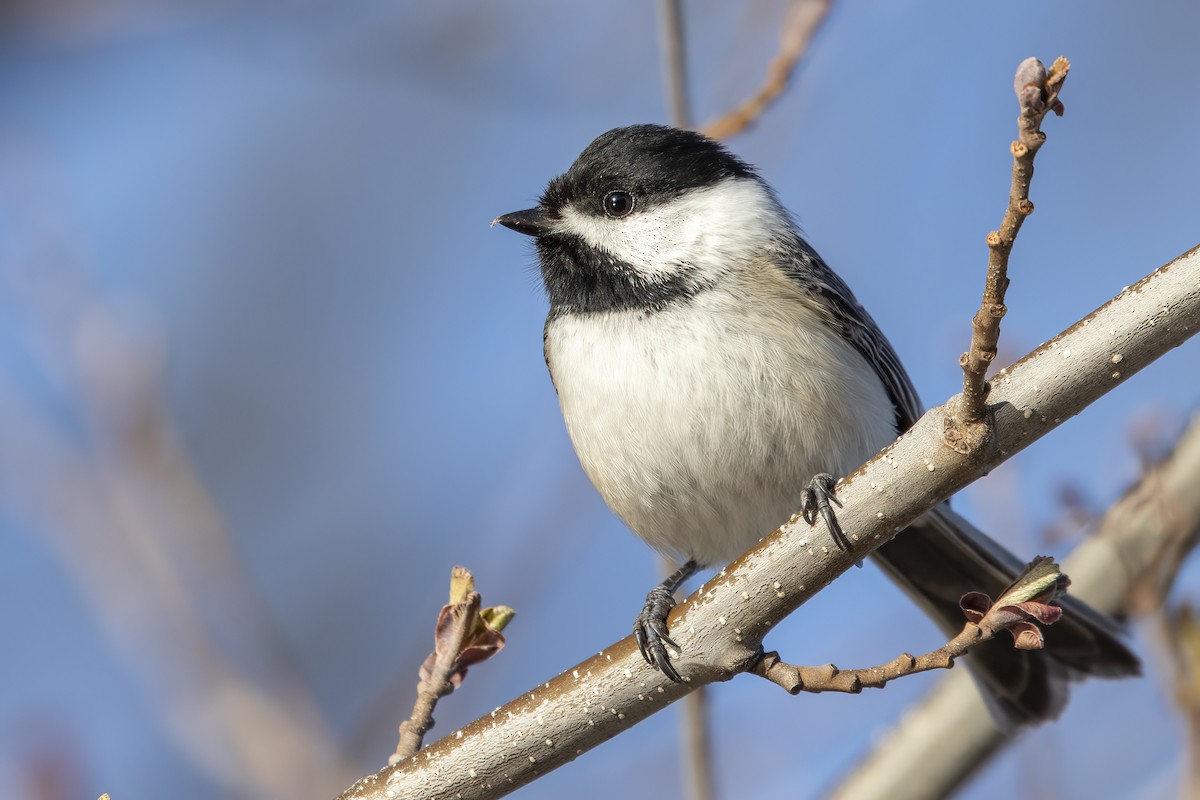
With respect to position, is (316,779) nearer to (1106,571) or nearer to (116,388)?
(116,388)

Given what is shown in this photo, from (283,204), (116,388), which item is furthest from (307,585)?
(116,388)

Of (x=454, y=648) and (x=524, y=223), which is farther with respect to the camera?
(x=524, y=223)

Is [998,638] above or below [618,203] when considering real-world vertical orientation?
below

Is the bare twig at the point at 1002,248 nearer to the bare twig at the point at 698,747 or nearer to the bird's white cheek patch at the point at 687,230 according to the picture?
the bare twig at the point at 698,747

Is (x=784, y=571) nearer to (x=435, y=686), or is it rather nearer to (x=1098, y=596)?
(x=435, y=686)

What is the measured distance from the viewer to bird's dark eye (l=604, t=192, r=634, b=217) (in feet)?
11.3

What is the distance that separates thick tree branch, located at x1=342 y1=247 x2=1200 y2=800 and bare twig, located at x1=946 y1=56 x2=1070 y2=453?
0.04m

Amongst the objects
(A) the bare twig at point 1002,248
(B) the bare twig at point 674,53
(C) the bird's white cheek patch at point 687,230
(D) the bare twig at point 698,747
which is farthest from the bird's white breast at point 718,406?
(A) the bare twig at point 1002,248

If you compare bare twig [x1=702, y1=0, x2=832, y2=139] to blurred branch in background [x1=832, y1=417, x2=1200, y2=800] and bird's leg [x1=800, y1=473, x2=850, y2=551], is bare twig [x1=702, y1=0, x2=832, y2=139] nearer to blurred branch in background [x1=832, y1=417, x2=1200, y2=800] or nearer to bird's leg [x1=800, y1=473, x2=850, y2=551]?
bird's leg [x1=800, y1=473, x2=850, y2=551]

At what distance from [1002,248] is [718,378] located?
1.24 metres

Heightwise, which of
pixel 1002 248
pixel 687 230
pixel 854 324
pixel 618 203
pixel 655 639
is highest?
pixel 618 203

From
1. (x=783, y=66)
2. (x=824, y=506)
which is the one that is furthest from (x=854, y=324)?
(x=824, y=506)

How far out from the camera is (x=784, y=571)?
7.27 ft

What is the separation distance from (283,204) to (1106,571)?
180 inches
